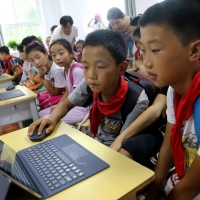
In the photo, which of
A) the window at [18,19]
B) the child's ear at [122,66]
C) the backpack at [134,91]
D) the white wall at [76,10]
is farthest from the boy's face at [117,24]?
the window at [18,19]

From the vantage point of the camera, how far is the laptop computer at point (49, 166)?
662mm

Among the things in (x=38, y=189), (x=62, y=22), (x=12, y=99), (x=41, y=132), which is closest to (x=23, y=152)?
(x=41, y=132)

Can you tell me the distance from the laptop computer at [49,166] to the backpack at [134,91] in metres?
0.33

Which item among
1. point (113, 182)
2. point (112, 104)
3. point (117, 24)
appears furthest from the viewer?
point (117, 24)

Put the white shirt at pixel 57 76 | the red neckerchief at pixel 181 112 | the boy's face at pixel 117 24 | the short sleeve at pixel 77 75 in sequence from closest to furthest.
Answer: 1. the red neckerchief at pixel 181 112
2. the short sleeve at pixel 77 75
3. the white shirt at pixel 57 76
4. the boy's face at pixel 117 24

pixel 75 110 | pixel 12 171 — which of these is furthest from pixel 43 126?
pixel 75 110

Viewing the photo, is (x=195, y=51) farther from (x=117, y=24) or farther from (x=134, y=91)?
(x=117, y=24)

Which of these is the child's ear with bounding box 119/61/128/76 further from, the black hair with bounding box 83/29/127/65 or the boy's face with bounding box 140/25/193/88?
the boy's face with bounding box 140/25/193/88

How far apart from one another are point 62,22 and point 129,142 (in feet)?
12.1

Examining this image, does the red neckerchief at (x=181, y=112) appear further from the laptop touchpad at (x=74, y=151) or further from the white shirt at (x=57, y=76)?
the white shirt at (x=57, y=76)

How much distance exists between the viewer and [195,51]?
27.3 inches

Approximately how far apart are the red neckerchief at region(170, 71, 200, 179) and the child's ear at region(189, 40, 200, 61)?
59 mm

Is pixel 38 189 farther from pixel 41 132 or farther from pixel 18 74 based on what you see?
pixel 18 74

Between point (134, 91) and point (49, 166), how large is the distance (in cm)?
56
